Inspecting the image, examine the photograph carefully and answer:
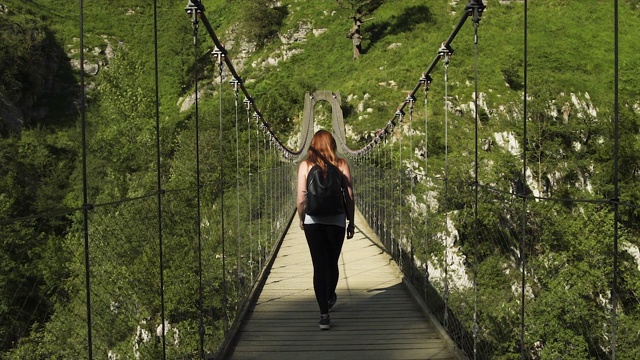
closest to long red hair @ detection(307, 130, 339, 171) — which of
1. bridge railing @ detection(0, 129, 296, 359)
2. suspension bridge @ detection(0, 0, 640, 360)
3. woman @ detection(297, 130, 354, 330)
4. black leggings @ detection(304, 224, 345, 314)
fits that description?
woman @ detection(297, 130, 354, 330)

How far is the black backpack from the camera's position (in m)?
2.65

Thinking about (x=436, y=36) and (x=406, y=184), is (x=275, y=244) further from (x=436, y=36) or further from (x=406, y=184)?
(x=436, y=36)

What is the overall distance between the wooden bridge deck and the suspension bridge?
0.05 ft

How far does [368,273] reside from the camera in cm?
450

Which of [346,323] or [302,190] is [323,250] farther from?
[346,323]

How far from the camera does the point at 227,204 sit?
10.8 m

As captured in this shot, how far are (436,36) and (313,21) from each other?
800 cm

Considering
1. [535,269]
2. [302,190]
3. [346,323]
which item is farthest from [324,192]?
[535,269]

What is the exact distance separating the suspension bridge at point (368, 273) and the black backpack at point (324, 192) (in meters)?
0.51

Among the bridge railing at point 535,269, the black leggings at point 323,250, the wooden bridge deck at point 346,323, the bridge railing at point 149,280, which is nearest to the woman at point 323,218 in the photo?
the black leggings at point 323,250

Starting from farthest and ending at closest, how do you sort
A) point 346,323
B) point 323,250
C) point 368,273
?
1. point 368,273
2. point 346,323
3. point 323,250

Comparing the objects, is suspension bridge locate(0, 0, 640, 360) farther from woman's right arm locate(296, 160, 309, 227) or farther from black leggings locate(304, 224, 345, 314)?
woman's right arm locate(296, 160, 309, 227)

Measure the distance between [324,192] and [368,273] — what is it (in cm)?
202

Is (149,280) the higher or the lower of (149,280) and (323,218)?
the lower
